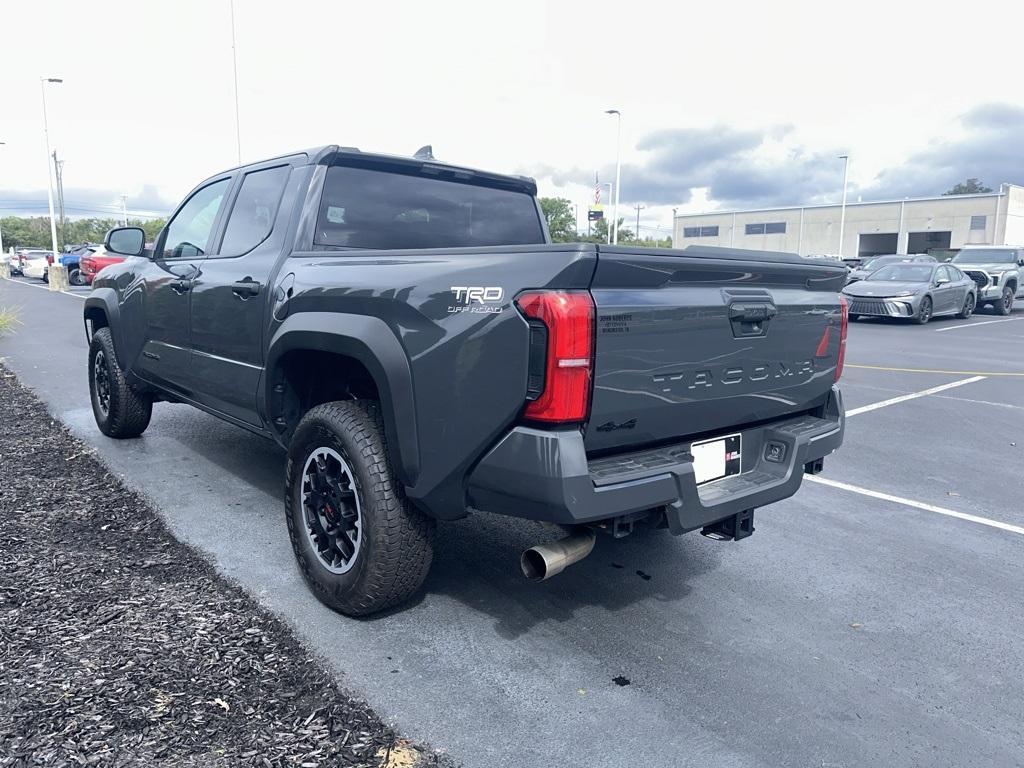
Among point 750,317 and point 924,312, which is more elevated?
point 750,317

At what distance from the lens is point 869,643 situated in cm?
319

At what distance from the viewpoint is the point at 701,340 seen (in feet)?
9.25

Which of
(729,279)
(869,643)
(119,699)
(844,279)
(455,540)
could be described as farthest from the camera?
(455,540)

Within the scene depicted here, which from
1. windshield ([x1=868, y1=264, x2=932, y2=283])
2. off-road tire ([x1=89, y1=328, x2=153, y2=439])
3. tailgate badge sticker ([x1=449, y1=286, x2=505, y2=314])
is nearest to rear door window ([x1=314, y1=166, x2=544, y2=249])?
tailgate badge sticker ([x1=449, y1=286, x2=505, y2=314])

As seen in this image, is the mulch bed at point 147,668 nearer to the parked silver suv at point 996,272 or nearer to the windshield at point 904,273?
the windshield at point 904,273

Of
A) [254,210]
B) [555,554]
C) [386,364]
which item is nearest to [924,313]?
[254,210]

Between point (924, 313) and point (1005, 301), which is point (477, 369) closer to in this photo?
point (924, 313)

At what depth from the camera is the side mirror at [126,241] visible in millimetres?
5344

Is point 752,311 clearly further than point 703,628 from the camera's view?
No

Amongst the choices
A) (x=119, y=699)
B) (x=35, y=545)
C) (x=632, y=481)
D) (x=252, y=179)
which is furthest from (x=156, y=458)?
(x=632, y=481)

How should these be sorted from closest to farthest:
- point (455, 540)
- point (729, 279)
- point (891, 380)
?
point (729, 279) < point (455, 540) < point (891, 380)

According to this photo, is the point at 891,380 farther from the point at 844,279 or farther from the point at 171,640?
the point at 171,640

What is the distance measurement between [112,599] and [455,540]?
164 centimetres

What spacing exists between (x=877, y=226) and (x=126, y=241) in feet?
228
